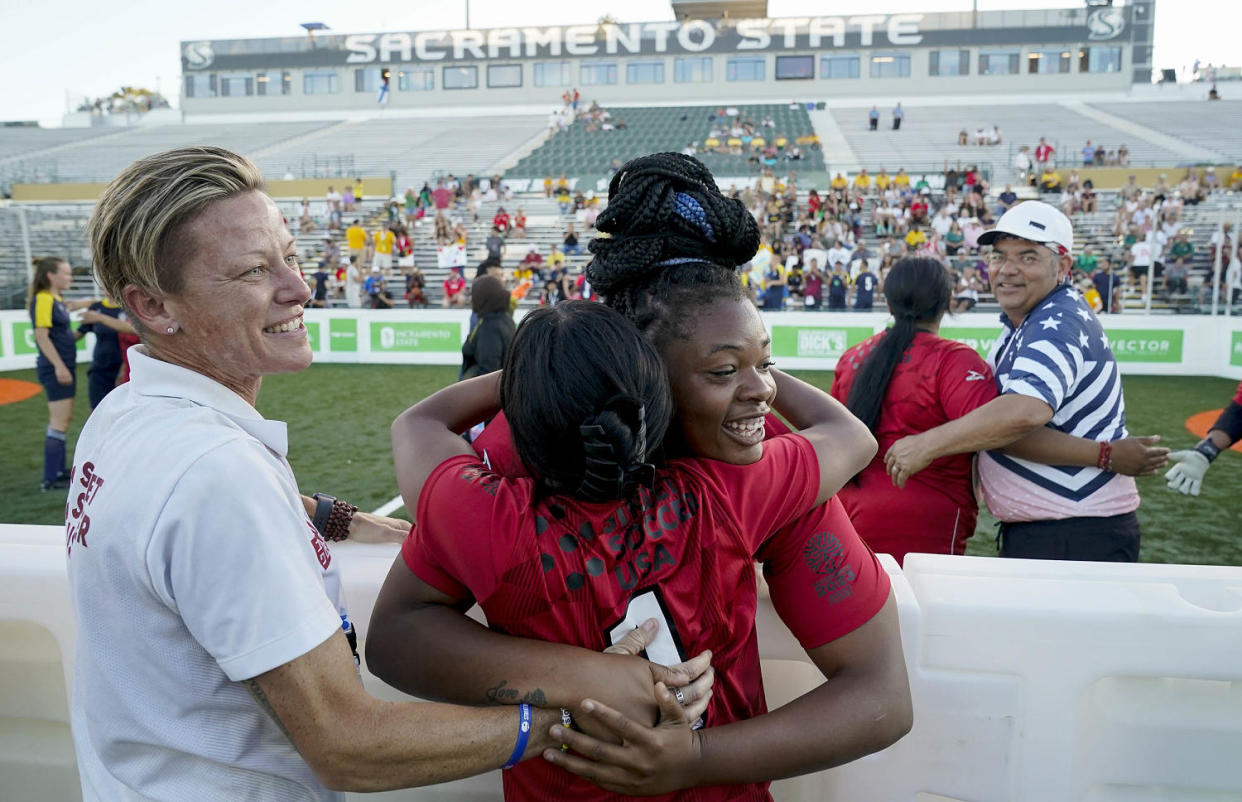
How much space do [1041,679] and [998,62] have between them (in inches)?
2006

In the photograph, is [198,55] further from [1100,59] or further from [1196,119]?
[1196,119]

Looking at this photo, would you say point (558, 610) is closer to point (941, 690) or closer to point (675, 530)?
point (675, 530)

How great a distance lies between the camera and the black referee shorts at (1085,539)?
290 centimetres

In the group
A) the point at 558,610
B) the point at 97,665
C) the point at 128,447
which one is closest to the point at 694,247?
the point at 558,610

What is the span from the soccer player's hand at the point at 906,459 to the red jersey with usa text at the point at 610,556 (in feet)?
4.87

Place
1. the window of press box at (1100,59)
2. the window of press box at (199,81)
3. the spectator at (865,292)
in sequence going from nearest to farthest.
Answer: the spectator at (865,292)
the window of press box at (1100,59)
the window of press box at (199,81)

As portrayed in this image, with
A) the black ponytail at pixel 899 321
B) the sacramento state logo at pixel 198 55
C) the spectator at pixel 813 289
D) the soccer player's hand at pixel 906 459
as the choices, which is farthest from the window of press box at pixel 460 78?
the soccer player's hand at pixel 906 459

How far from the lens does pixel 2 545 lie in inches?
78.4

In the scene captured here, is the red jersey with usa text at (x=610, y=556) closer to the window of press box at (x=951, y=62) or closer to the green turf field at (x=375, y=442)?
the green turf field at (x=375, y=442)

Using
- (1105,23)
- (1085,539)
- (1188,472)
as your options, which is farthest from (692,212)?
(1105,23)

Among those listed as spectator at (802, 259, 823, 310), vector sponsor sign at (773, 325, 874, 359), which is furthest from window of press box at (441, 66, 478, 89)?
vector sponsor sign at (773, 325, 874, 359)

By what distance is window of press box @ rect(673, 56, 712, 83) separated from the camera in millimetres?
47319

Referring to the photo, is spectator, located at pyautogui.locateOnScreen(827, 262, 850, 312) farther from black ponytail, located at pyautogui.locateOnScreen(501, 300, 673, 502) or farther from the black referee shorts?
black ponytail, located at pyautogui.locateOnScreen(501, 300, 673, 502)

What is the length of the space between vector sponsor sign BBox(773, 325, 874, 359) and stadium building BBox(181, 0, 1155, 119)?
3399cm
